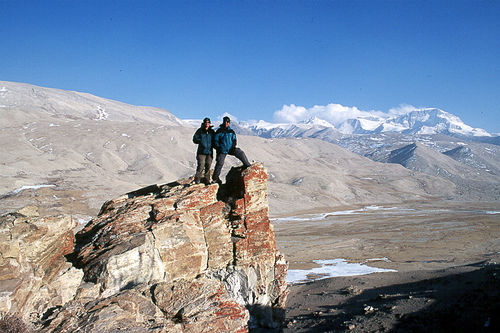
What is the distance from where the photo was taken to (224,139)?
14789mm

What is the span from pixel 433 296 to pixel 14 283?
2699cm

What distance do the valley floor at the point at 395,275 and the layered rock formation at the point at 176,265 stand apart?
34.1 ft

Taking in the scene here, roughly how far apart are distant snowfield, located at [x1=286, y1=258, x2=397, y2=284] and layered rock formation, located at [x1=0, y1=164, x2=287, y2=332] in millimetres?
22871

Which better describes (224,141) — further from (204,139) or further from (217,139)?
(204,139)

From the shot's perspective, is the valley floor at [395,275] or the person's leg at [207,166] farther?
the valley floor at [395,275]

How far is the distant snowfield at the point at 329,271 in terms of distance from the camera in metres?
38.9

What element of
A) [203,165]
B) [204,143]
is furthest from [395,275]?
[204,143]

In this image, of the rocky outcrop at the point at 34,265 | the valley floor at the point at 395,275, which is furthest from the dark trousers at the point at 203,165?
the valley floor at the point at 395,275

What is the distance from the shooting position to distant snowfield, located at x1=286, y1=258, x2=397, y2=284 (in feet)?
128

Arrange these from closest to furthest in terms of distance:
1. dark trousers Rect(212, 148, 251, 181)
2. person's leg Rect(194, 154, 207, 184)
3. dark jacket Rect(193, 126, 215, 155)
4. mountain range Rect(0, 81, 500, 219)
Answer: dark jacket Rect(193, 126, 215, 155) < dark trousers Rect(212, 148, 251, 181) < person's leg Rect(194, 154, 207, 184) < mountain range Rect(0, 81, 500, 219)

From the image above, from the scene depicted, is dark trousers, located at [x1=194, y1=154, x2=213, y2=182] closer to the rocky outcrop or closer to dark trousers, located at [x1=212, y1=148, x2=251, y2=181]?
dark trousers, located at [x1=212, y1=148, x2=251, y2=181]

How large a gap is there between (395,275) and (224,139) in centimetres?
2913

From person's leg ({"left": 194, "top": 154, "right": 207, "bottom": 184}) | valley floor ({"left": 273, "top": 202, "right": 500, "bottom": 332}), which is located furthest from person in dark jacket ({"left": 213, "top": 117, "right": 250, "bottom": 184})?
valley floor ({"left": 273, "top": 202, "right": 500, "bottom": 332})

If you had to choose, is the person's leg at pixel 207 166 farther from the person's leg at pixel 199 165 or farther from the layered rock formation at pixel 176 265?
the layered rock formation at pixel 176 265
